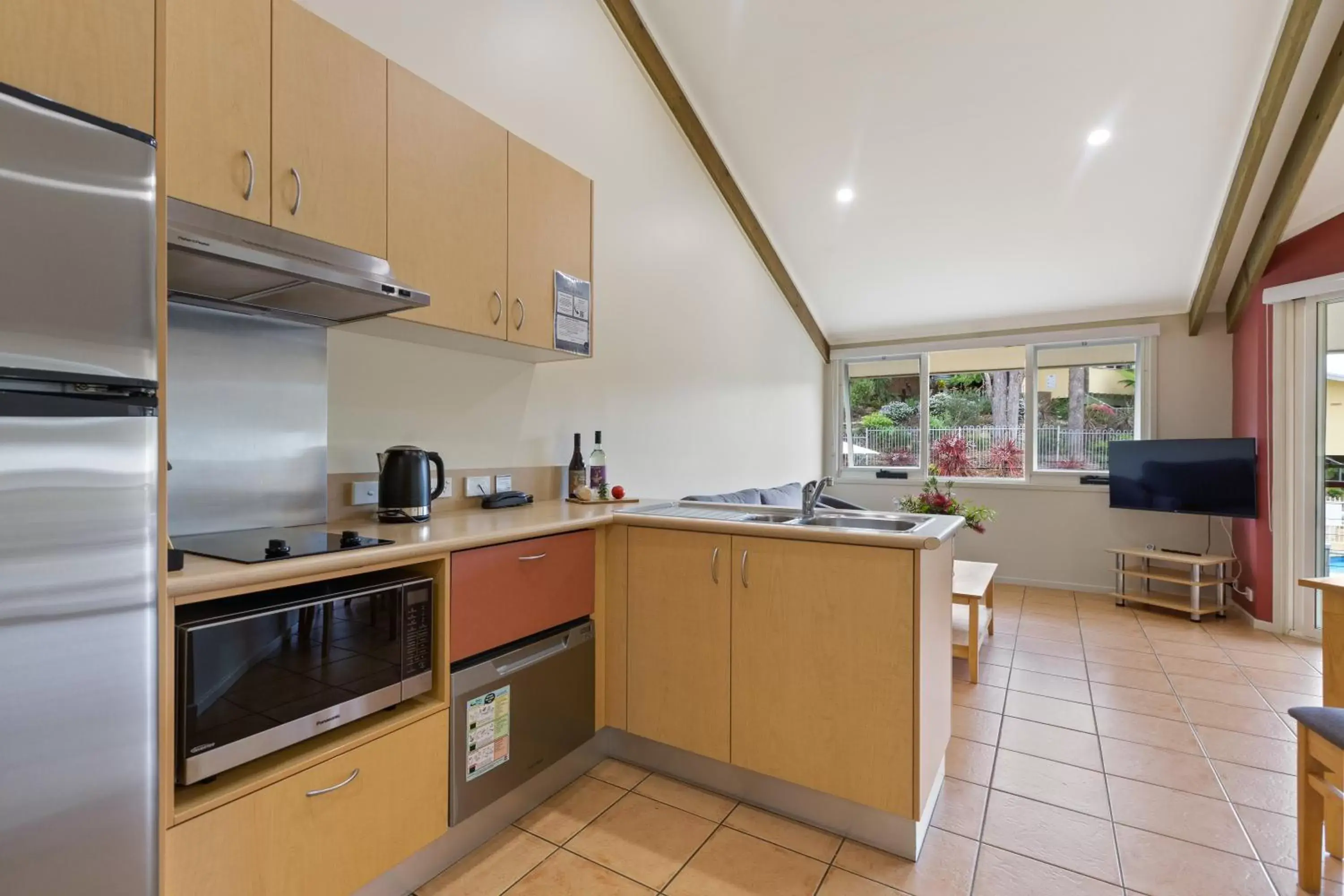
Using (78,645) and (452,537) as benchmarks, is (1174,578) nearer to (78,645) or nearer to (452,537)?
(452,537)

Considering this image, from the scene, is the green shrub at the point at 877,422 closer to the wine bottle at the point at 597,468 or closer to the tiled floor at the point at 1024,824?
the tiled floor at the point at 1024,824

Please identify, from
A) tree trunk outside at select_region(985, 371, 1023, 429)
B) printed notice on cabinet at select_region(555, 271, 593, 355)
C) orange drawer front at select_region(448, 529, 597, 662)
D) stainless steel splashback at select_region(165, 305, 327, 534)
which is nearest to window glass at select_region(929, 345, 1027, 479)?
tree trunk outside at select_region(985, 371, 1023, 429)

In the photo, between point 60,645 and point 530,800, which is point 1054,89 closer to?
point 530,800

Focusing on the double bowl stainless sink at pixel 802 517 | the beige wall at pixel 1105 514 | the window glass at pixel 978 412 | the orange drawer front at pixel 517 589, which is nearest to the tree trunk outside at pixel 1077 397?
the window glass at pixel 978 412

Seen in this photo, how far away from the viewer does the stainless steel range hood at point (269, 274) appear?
1.32 metres

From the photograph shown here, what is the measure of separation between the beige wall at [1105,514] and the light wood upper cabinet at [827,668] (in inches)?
165

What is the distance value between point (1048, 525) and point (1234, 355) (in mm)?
1742

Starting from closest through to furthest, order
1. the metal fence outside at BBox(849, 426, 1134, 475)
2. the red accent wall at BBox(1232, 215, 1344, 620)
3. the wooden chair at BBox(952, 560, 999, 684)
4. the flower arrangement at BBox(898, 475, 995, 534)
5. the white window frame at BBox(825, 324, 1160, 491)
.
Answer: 1. the wooden chair at BBox(952, 560, 999, 684)
2. the red accent wall at BBox(1232, 215, 1344, 620)
3. the flower arrangement at BBox(898, 475, 995, 534)
4. the white window frame at BBox(825, 324, 1160, 491)
5. the metal fence outside at BBox(849, 426, 1134, 475)

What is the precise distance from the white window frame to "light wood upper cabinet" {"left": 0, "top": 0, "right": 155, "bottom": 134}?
565 cm

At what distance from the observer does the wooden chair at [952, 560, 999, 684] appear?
3.08m

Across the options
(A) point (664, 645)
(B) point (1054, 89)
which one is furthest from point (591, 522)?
(B) point (1054, 89)

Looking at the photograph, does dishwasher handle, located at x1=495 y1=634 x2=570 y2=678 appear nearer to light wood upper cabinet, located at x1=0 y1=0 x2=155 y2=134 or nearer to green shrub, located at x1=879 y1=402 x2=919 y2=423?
light wood upper cabinet, located at x1=0 y1=0 x2=155 y2=134

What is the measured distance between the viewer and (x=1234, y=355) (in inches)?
179

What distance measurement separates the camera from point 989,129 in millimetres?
3465
